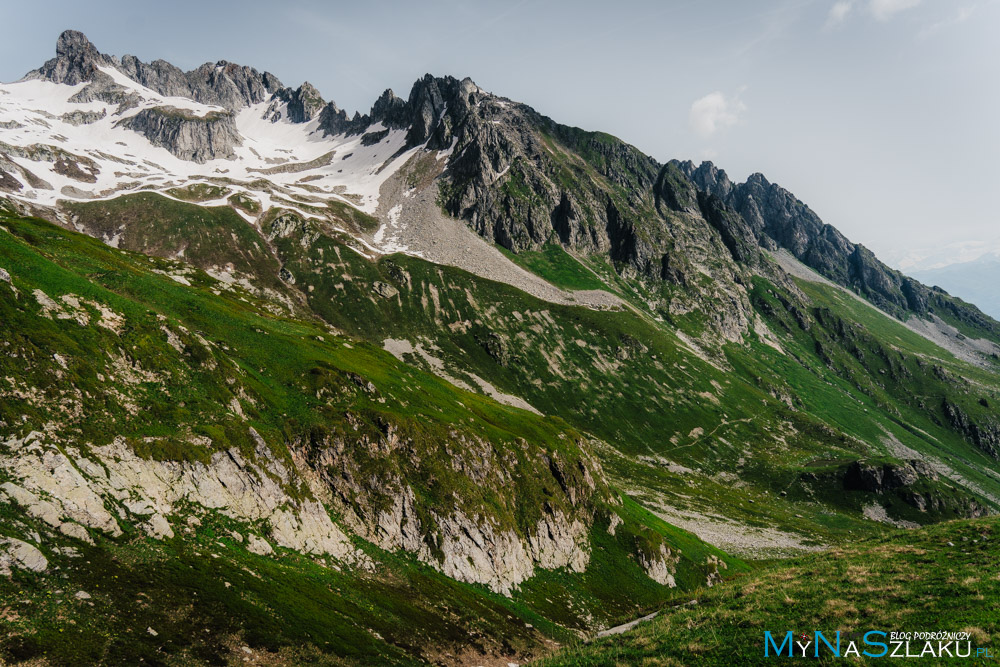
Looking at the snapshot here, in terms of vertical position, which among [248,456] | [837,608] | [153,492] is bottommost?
[153,492]

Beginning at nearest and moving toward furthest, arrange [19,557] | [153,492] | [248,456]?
[19,557]
[153,492]
[248,456]

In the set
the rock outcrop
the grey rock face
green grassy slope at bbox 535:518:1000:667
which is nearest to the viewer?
green grassy slope at bbox 535:518:1000:667

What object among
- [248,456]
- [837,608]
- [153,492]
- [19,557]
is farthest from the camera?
[248,456]

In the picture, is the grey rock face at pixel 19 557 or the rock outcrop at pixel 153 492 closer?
the grey rock face at pixel 19 557

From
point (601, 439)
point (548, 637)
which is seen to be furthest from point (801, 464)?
point (548, 637)

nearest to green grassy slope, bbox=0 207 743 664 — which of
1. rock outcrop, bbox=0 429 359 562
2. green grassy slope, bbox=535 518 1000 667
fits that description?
rock outcrop, bbox=0 429 359 562

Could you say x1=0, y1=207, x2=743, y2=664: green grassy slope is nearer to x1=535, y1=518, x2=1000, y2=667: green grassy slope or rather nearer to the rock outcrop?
the rock outcrop

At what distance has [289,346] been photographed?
6475 centimetres

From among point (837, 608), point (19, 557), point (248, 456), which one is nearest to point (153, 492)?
point (248, 456)

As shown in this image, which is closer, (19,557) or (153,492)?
(19,557)

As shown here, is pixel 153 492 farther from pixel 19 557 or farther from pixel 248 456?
pixel 19 557

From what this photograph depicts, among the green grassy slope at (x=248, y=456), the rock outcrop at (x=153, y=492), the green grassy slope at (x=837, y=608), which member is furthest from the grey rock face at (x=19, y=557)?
the green grassy slope at (x=837, y=608)

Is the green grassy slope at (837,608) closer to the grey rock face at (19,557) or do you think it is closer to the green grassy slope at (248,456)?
the green grassy slope at (248,456)

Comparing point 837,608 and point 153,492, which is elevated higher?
point 837,608
